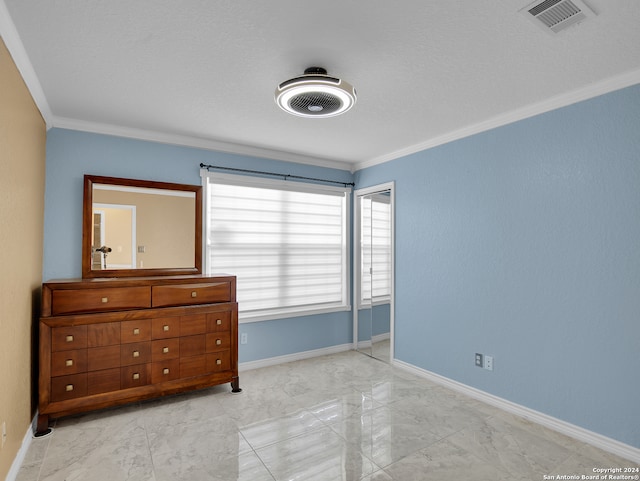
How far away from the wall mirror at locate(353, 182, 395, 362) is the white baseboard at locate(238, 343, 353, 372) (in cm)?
27

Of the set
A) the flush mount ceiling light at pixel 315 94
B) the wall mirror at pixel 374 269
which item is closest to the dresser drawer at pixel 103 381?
the flush mount ceiling light at pixel 315 94

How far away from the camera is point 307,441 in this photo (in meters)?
2.47

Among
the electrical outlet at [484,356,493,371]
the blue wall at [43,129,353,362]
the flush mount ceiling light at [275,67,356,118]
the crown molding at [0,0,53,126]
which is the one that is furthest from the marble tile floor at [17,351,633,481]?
the crown molding at [0,0,53,126]

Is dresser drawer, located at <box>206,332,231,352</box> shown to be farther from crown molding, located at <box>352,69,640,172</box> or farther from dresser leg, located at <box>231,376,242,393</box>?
crown molding, located at <box>352,69,640,172</box>

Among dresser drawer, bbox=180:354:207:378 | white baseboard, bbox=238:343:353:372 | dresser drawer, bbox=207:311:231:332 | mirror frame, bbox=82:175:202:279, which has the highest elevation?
mirror frame, bbox=82:175:202:279

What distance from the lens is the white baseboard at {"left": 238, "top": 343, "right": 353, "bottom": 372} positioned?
3.95 metres

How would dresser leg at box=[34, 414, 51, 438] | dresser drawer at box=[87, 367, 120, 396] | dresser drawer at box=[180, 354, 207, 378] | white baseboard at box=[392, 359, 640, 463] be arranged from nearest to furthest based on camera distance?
white baseboard at box=[392, 359, 640, 463], dresser leg at box=[34, 414, 51, 438], dresser drawer at box=[87, 367, 120, 396], dresser drawer at box=[180, 354, 207, 378]

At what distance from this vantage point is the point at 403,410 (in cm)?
295

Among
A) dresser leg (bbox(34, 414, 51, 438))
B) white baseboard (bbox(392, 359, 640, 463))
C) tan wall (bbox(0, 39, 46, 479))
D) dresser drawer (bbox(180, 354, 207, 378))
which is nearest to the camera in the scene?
tan wall (bbox(0, 39, 46, 479))

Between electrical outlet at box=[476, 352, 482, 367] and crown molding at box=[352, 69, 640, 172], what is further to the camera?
electrical outlet at box=[476, 352, 482, 367]

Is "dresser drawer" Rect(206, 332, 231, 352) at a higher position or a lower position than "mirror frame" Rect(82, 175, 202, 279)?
lower

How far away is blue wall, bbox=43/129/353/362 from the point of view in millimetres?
3061

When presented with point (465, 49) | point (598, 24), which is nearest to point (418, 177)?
point (465, 49)

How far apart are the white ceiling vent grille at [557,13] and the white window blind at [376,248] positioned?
261cm
